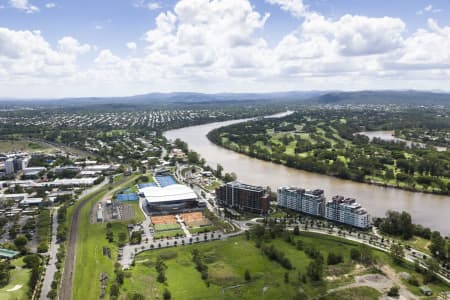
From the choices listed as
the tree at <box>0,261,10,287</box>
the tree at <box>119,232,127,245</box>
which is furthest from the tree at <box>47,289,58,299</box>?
the tree at <box>119,232,127,245</box>

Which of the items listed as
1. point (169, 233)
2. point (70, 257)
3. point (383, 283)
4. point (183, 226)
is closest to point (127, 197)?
point (183, 226)

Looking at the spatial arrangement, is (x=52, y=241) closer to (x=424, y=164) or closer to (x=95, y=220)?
(x=95, y=220)

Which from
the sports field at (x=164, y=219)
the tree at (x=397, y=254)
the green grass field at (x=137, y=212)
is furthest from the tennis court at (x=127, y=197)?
the tree at (x=397, y=254)

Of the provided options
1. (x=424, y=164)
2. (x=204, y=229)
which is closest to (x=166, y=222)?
(x=204, y=229)

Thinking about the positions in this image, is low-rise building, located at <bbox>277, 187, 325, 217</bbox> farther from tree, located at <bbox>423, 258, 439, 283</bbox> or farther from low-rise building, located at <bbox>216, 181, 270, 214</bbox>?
tree, located at <bbox>423, 258, 439, 283</bbox>

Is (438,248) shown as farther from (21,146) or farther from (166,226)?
(21,146)
